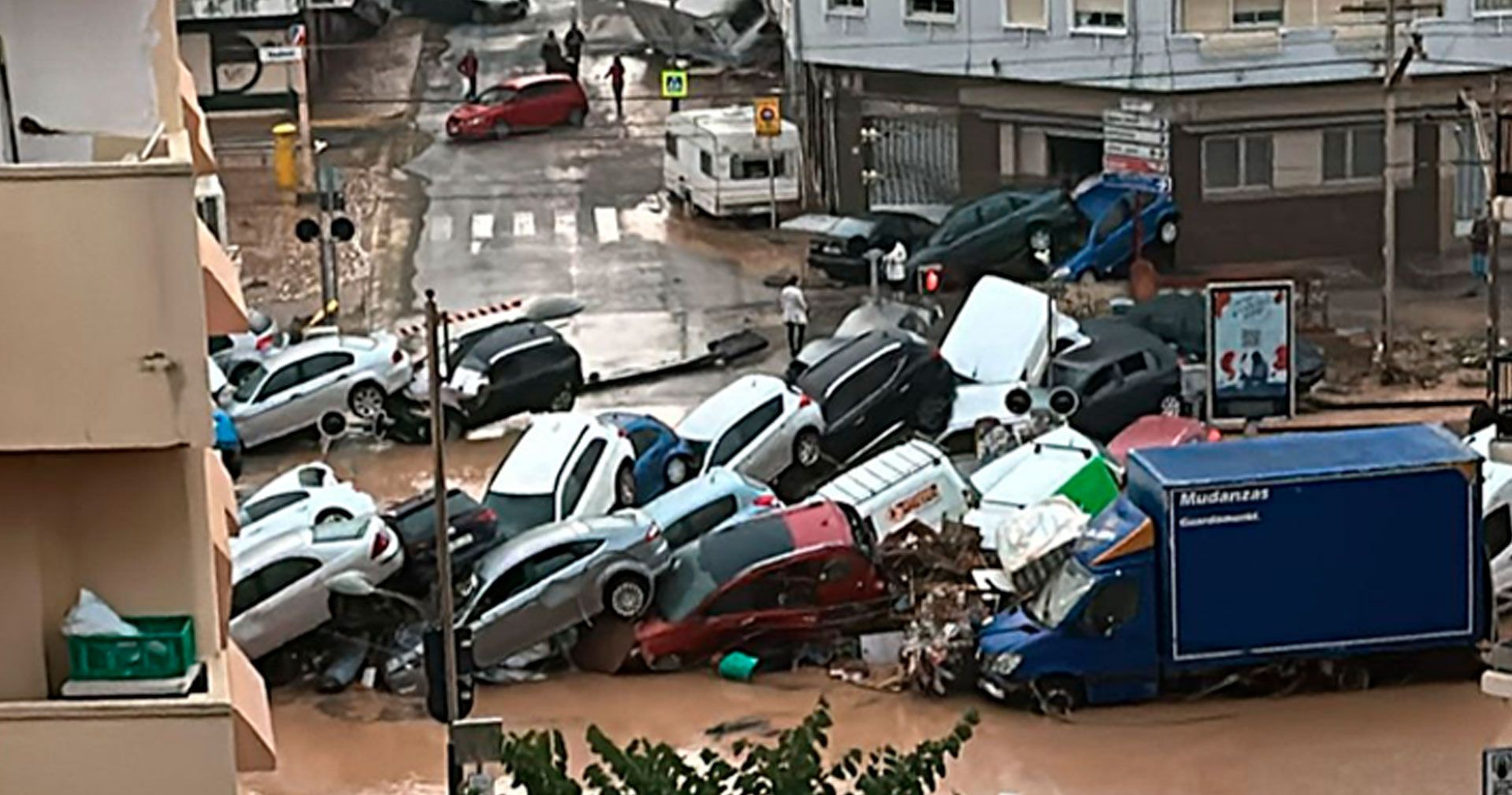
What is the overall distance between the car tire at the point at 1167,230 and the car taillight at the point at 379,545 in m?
14.3

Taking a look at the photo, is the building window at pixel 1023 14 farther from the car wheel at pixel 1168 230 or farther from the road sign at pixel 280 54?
the road sign at pixel 280 54

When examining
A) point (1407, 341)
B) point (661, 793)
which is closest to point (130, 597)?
point (661, 793)

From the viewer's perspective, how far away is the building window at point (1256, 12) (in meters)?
32.6

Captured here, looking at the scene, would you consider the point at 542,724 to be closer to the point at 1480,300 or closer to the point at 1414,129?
the point at 1480,300

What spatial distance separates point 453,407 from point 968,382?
4.88 metres

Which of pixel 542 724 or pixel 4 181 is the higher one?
pixel 4 181

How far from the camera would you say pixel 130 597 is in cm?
888

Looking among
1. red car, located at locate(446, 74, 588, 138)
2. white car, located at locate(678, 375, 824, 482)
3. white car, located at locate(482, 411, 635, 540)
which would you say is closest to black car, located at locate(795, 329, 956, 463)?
white car, located at locate(678, 375, 824, 482)

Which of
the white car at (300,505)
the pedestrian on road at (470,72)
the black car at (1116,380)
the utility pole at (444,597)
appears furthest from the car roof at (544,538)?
the pedestrian on road at (470,72)

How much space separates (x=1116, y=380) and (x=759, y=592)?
6180mm

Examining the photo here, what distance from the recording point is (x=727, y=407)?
911 inches

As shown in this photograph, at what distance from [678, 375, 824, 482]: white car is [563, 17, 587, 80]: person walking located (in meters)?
21.4

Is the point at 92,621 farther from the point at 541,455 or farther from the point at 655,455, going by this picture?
the point at 655,455

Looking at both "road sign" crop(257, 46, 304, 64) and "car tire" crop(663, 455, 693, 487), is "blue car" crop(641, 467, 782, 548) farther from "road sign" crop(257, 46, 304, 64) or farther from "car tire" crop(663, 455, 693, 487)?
"road sign" crop(257, 46, 304, 64)
